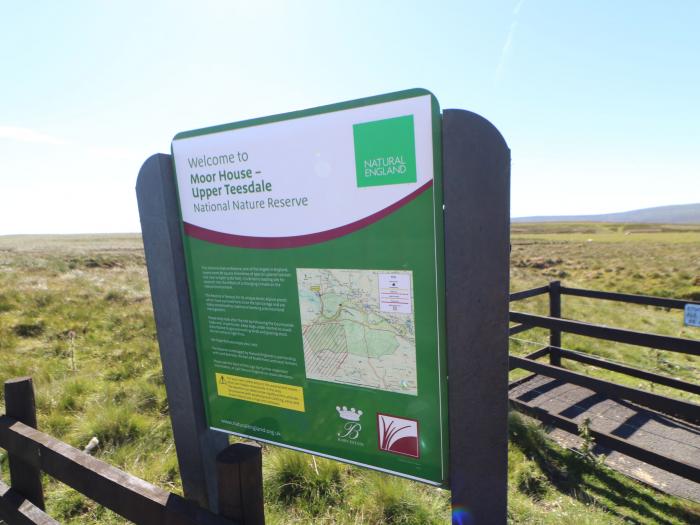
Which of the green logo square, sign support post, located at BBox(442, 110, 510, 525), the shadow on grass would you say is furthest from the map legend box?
the shadow on grass

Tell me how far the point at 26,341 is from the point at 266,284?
8.18 metres

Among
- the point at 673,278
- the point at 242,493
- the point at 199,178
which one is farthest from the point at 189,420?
the point at 673,278

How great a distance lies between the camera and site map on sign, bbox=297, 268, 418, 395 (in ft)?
5.80

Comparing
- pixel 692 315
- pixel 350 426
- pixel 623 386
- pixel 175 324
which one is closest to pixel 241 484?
pixel 350 426

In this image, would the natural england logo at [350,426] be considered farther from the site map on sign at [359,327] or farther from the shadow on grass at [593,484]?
the shadow on grass at [593,484]

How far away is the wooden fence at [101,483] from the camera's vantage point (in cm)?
163

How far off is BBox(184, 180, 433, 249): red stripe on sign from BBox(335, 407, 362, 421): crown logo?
856 mm

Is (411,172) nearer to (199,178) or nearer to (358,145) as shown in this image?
(358,145)

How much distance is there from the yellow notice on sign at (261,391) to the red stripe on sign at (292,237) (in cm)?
77

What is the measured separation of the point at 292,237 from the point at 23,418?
217cm

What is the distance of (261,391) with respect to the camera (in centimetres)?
223

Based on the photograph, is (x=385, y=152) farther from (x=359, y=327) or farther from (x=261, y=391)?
(x=261, y=391)

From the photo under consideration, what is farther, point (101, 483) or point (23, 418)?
point (23, 418)

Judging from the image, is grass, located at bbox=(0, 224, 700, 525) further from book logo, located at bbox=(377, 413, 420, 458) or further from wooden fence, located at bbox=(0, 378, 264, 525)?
book logo, located at bbox=(377, 413, 420, 458)
